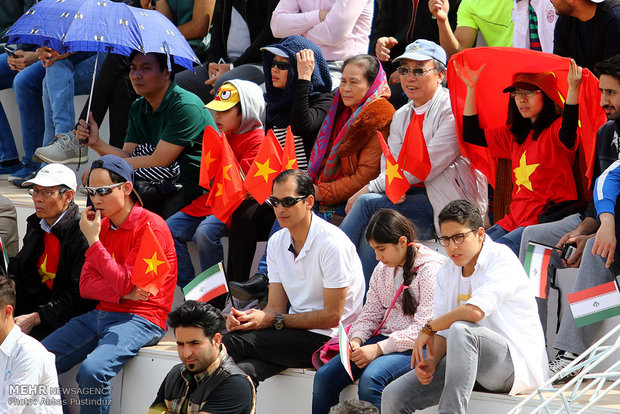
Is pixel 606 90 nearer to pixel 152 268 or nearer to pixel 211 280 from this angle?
pixel 211 280

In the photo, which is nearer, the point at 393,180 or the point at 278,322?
the point at 278,322

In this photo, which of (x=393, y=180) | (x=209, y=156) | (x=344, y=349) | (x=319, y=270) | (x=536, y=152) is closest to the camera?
(x=344, y=349)

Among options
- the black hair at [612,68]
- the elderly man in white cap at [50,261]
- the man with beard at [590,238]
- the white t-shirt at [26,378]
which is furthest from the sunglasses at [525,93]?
the white t-shirt at [26,378]

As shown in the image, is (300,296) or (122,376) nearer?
(300,296)

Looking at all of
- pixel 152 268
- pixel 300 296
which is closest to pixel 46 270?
pixel 152 268

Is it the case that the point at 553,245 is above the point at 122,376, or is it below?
above

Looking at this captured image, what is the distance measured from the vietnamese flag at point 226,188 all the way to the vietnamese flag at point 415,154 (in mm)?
1119

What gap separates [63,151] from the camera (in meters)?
8.44

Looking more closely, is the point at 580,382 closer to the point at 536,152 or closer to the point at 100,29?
the point at 536,152

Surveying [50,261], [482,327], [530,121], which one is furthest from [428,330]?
[50,261]

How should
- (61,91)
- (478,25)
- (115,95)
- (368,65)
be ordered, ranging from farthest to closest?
(61,91) < (115,95) < (478,25) < (368,65)

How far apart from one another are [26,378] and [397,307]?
6.36 ft

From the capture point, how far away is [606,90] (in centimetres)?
511

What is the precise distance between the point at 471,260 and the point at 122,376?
2440mm
